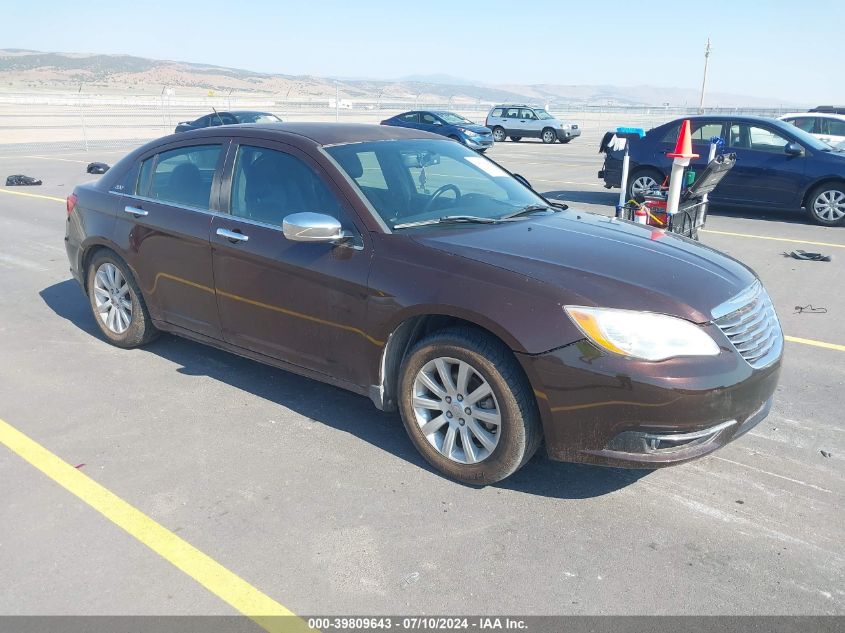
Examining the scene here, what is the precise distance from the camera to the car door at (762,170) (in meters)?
11.2

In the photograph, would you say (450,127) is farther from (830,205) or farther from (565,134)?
(830,205)

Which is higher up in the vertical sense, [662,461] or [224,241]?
[224,241]

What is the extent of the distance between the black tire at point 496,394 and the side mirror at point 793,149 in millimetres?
9671

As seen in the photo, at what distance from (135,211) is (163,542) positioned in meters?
2.67

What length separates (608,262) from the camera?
3.54m

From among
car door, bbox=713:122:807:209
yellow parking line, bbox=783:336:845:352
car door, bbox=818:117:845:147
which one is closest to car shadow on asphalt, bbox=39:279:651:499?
yellow parking line, bbox=783:336:845:352

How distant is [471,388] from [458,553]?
2.59ft

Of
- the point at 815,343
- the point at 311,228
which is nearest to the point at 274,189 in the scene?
the point at 311,228

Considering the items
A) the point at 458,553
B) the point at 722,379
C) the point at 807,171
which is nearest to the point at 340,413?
the point at 458,553

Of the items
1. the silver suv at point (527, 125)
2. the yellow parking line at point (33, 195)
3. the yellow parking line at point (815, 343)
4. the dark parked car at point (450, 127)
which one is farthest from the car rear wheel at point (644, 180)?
the silver suv at point (527, 125)

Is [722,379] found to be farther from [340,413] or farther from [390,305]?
[340,413]

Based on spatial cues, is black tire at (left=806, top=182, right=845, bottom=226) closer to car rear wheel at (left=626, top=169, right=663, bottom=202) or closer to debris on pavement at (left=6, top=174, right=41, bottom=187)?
car rear wheel at (left=626, top=169, right=663, bottom=202)

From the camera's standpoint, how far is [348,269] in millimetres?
3801

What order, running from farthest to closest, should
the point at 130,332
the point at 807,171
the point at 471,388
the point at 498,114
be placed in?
the point at 498,114 → the point at 807,171 → the point at 130,332 → the point at 471,388
